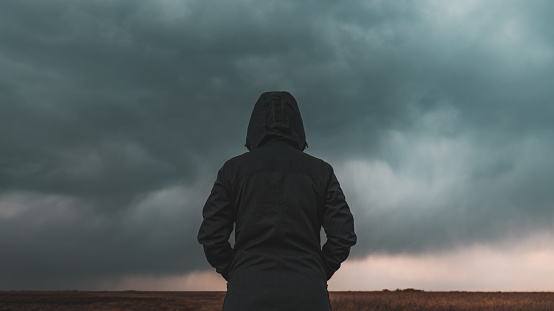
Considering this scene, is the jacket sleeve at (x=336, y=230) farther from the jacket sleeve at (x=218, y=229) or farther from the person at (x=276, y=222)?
the jacket sleeve at (x=218, y=229)

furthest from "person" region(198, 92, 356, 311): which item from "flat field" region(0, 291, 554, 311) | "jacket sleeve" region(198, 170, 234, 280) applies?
"flat field" region(0, 291, 554, 311)

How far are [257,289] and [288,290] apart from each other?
22 cm

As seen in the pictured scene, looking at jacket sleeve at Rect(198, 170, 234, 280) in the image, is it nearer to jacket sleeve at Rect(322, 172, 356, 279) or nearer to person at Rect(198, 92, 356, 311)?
person at Rect(198, 92, 356, 311)

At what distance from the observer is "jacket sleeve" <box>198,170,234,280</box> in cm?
351

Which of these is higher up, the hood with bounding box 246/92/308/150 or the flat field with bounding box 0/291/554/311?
the hood with bounding box 246/92/308/150

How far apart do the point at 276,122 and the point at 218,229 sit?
3.33 ft

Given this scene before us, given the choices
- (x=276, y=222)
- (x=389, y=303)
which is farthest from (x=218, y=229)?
(x=389, y=303)

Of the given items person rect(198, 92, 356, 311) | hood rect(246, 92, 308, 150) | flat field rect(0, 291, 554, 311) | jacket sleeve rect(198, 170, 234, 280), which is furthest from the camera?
flat field rect(0, 291, 554, 311)

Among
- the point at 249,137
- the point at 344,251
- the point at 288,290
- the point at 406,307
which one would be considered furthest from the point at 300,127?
the point at 406,307

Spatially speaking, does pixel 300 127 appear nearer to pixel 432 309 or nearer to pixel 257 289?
pixel 257 289

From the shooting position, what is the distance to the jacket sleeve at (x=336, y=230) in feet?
11.6

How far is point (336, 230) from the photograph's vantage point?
3.57 m

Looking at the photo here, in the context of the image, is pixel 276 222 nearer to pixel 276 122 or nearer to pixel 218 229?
pixel 218 229

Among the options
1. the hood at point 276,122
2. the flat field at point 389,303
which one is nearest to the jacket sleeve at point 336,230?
the hood at point 276,122
